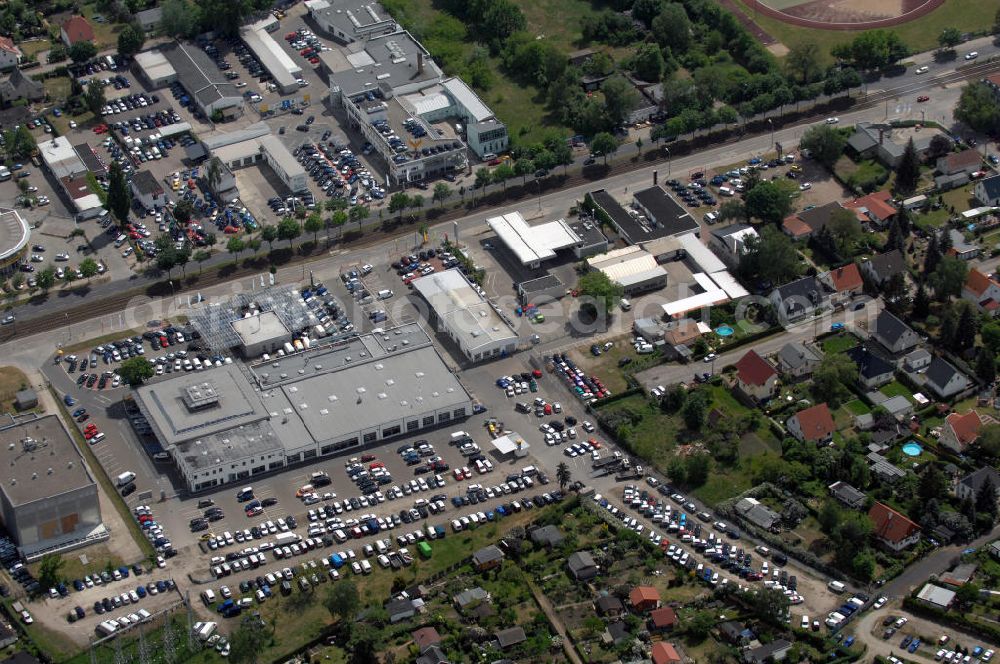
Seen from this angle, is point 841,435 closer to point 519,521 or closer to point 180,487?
point 519,521

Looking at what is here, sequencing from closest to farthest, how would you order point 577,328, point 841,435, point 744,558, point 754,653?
1. point 754,653
2. point 744,558
3. point 841,435
4. point 577,328

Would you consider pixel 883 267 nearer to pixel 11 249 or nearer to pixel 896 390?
pixel 896 390

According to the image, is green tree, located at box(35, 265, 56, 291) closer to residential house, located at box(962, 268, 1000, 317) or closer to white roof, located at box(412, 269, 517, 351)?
white roof, located at box(412, 269, 517, 351)

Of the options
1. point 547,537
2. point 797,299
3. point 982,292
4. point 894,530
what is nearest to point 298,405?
point 547,537

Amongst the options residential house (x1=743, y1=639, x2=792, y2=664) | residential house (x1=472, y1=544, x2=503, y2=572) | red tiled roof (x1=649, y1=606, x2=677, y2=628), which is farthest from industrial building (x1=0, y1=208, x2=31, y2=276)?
residential house (x1=743, y1=639, x2=792, y2=664)

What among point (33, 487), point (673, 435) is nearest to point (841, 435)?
point (673, 435)

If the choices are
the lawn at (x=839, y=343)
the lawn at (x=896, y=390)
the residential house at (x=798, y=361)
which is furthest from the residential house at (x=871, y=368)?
the lawn at (x=839, y=343)
